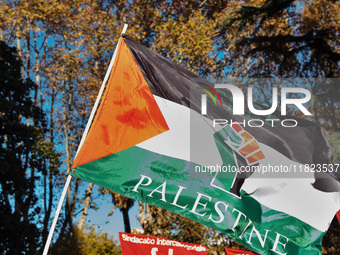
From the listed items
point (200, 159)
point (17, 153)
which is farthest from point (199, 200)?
point (17, 153)

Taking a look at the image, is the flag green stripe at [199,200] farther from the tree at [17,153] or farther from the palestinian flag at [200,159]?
the tree at [17,153]

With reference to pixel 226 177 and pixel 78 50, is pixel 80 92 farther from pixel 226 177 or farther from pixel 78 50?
pixel 226 177

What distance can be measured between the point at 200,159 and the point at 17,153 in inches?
528

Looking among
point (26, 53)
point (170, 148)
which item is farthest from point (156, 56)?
point (26, 53)

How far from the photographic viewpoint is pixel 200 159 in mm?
A: 5168

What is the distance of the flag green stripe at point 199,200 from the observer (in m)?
4.71

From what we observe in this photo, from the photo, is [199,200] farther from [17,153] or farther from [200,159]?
[17,153]

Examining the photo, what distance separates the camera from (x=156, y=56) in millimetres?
5410

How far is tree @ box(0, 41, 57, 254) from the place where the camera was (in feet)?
48.3

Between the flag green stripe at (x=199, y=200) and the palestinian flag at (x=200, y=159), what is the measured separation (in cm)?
1

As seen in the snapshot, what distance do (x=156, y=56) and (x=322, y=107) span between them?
1261cm

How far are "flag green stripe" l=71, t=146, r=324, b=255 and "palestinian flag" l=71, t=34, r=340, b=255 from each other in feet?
0.04

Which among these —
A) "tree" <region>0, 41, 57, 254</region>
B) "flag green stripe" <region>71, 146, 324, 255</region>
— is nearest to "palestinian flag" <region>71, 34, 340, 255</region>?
"flag green stripe" <region>71, 146, 324, 255</region>

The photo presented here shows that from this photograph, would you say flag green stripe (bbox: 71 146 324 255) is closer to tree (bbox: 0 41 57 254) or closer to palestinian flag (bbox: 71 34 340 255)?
palestinian flag (bbox: 71 34 340 255)
